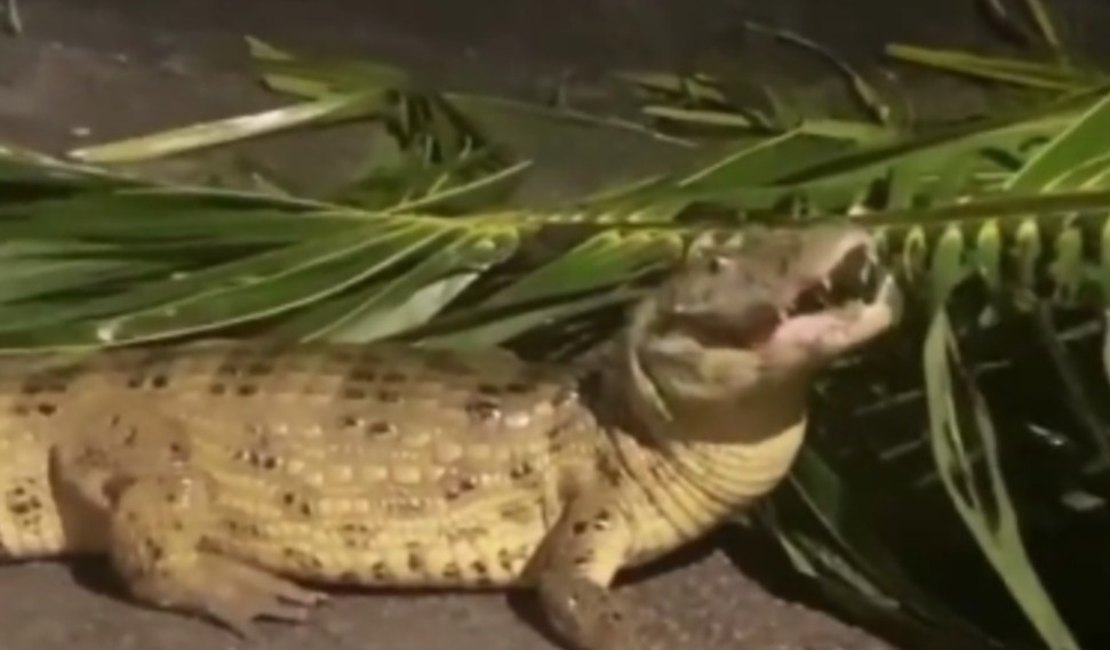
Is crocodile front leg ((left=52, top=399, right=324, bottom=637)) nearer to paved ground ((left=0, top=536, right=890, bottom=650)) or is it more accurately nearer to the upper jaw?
paved ground ((left=0, top=536, right=890, bottom=650))

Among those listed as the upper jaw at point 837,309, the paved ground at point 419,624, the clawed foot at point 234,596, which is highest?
the upper jaw at point 837,309

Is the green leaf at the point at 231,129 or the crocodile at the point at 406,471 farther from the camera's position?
the green leaf at the point at 231,129

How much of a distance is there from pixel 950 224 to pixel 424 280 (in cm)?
25

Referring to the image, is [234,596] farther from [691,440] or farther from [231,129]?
[231,129]

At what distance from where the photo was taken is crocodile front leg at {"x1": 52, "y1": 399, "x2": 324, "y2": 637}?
1043 mm

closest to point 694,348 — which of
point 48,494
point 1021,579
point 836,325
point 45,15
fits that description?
point 836,325

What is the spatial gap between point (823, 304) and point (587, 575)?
17 cm

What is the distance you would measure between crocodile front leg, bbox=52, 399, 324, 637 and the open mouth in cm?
25

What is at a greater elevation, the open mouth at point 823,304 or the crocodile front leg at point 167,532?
the open mouth at point 823,304

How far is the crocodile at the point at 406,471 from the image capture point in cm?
103

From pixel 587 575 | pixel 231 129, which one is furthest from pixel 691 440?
pixel 231 129

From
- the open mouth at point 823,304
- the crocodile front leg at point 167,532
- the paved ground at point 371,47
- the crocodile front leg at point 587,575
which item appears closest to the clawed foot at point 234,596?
the crocodile front leg at point 167,532

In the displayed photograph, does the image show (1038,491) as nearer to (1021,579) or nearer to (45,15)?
(1021,579)

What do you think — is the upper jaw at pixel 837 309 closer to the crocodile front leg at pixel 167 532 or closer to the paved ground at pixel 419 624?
the paved ground at pixel 419 624
